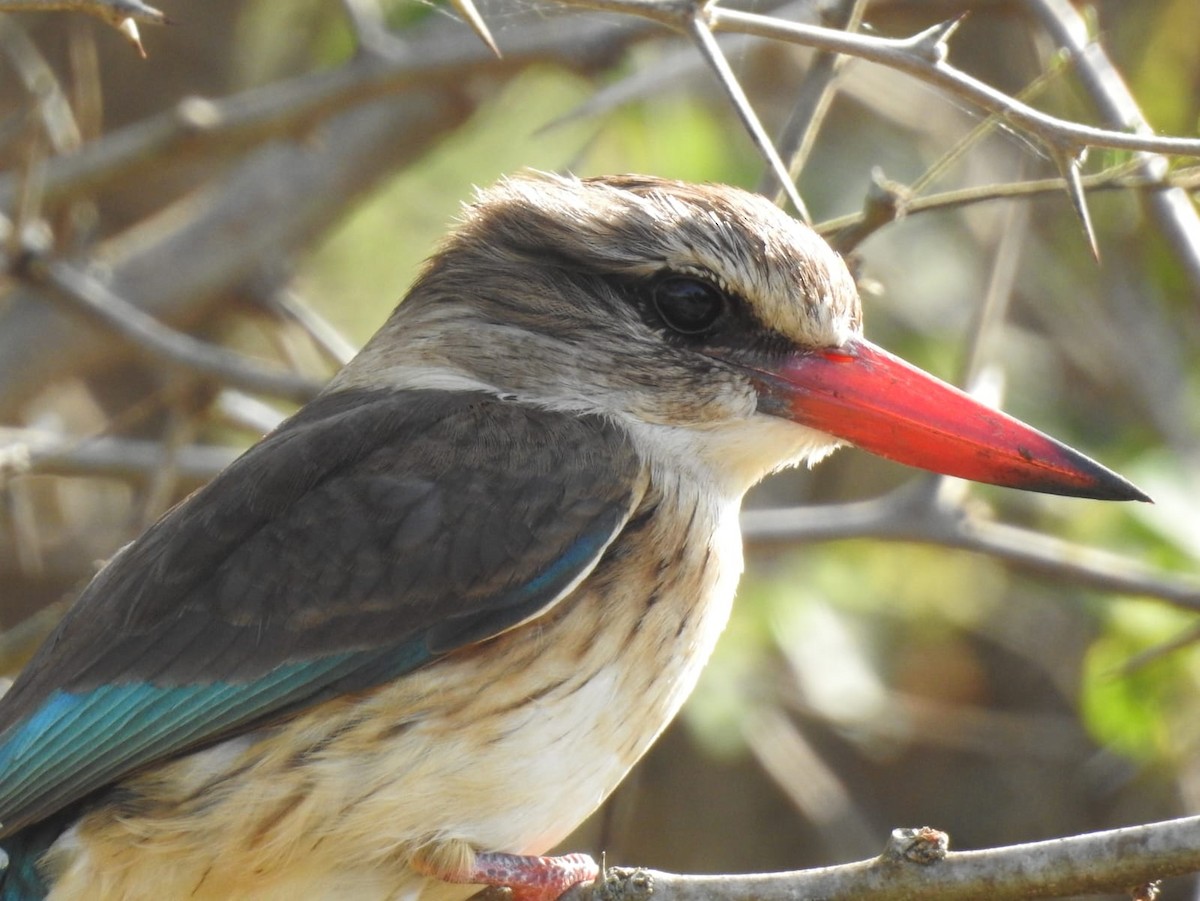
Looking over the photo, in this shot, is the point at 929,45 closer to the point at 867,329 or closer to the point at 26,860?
the point at 26,860

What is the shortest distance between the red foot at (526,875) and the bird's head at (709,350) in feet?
2.61

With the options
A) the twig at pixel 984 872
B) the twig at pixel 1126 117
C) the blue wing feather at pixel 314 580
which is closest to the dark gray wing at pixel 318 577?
the blue wing feather at pixel 314 580

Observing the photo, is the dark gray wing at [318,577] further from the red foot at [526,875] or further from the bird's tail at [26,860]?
the red foot at [526,875]

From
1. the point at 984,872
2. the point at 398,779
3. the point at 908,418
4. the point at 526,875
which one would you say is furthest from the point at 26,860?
the point at 908,418

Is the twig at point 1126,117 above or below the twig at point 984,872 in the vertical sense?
above

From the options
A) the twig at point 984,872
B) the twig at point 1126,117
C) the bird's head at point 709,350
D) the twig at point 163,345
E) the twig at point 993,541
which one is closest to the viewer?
the twig at point 984,872

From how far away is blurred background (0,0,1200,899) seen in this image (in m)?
4.41

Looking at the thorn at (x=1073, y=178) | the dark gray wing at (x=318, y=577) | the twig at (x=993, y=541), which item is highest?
the thorn at (x=1073, y=178)

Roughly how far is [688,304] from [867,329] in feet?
7.36

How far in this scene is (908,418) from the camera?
3.39 metres

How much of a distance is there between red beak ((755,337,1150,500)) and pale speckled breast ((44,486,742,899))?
55 centimetres

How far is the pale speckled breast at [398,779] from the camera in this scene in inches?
119

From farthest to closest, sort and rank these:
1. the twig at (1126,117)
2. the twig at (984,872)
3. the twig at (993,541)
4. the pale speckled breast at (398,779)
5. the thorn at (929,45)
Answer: the twig at (993,541), the twig at (1126,117), the pale speckled breast at (398,779), the thorn at (929,45), the twig at (984,872)

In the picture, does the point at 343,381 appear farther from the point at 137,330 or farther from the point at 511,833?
the point at 511,833
